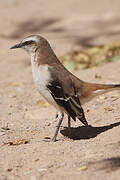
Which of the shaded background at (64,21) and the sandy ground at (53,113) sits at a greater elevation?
the shaded background at (64,21)

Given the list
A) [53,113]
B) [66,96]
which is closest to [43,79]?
[66,96]

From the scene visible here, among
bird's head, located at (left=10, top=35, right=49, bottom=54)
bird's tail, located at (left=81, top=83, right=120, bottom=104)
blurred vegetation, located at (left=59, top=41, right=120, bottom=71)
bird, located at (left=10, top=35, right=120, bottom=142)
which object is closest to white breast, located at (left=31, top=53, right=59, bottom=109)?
bird, located at (left=10, top=35, right=120, bottom=142)

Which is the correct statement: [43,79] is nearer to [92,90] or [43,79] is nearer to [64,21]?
[92,90]

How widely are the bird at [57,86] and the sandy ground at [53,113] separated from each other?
452 mm

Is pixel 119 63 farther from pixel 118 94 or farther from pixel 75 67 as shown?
pixel 118 94

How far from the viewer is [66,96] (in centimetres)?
710

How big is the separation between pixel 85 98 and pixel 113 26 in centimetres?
762

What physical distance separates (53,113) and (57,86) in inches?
57.8

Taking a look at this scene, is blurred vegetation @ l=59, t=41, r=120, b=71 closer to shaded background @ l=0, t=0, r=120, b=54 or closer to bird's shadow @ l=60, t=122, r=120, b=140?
shaded background @ l=0, t=0, r=120, b=54

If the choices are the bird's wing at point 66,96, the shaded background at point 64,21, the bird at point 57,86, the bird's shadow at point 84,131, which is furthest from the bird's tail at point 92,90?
the shaded background at point 64,21

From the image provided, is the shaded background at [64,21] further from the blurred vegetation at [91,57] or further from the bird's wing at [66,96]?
the bird's wing at [66,96]

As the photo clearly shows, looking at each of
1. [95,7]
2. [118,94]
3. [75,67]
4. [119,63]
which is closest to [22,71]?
[75,67]

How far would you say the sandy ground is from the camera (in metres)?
5.83

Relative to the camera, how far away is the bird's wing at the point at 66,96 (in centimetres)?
703
